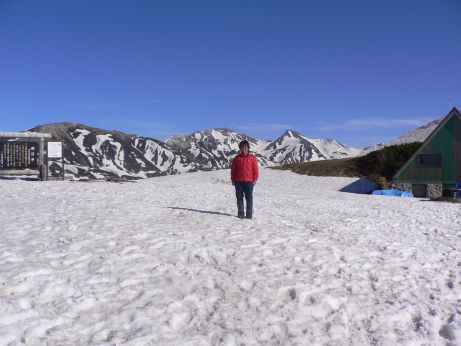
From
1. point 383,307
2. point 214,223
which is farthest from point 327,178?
point 383,307

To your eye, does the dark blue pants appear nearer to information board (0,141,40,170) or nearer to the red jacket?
the red jacket

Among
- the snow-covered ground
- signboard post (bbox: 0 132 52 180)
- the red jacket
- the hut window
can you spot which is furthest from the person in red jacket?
the hut window

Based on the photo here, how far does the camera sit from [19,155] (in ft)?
95.1

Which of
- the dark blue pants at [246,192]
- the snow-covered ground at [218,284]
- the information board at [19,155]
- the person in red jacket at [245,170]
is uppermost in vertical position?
the information board at [19,155]

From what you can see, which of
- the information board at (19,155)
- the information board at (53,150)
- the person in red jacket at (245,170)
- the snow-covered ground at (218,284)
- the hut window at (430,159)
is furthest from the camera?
the hut window at (430,159)

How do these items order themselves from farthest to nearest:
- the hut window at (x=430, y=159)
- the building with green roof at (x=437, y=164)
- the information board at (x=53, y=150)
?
the hut window at (x=430, y=159), the building with green roof at (x=437, y=164), the information board at (x=53, y=150)

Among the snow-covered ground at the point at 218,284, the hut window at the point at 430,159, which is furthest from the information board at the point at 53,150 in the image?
the hut window at the point at 430,159

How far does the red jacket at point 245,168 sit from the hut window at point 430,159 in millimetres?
37721

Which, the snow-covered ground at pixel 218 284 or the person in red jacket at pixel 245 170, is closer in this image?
the snow-covered ground at pixel 218 284

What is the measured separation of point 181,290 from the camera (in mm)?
6785

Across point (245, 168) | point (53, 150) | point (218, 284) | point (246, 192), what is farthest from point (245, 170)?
point (53, 150)

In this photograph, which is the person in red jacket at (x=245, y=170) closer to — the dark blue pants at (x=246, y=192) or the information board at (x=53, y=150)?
the dark blue pants at (x=246, y=192)

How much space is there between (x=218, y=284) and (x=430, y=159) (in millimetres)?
43975

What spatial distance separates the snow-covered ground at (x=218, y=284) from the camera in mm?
5523
